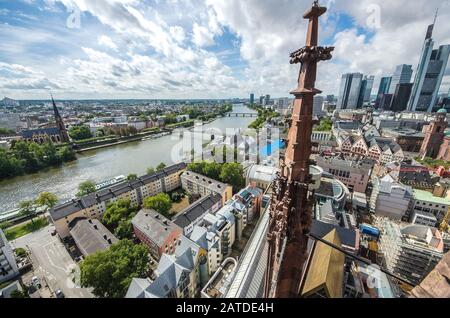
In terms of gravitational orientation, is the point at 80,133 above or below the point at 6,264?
above

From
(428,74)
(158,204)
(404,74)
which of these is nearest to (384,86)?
(404,74)

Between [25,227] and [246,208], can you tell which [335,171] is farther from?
[25,227]

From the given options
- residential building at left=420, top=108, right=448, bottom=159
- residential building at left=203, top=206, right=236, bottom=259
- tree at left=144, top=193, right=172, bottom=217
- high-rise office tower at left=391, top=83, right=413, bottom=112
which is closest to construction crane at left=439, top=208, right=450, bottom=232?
residential building at left=203, top=206, right=236, bottom=259

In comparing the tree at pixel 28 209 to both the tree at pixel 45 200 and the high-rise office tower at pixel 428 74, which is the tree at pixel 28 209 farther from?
the high-rise office tower at pixel 428 74

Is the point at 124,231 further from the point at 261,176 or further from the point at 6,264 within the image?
the point at 261,176

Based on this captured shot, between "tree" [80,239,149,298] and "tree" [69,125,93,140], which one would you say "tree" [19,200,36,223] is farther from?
"tree" [69,125,93,140]
